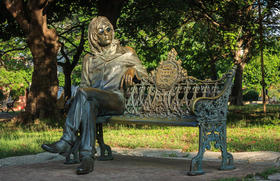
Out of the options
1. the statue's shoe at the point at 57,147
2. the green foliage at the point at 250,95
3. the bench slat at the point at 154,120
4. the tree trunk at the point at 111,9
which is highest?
the tree trunk at the point at 111,9

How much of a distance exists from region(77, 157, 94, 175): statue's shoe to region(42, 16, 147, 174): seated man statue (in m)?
0.21

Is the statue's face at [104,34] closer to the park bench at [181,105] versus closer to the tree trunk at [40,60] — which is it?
the park bench at [181,105]

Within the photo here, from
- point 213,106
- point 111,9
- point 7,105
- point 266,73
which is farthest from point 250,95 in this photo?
point 213,106

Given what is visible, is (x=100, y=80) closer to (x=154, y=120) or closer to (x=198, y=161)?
(x=154, y=120)

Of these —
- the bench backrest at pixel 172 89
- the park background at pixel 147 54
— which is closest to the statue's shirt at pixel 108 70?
the bench backrest at pixel 172 89

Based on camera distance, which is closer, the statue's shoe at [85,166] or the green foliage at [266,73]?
the statue's shoe at [85,166]

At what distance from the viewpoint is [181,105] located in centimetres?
568

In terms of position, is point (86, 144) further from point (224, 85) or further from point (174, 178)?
point (224, 85)

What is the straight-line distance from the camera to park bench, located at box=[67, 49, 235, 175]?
5.13m

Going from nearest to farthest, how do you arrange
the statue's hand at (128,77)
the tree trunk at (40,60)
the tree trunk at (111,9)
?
the statue's hand at (128,77)
the tree trunk at (40,60)
the tree trunk at (111,9)

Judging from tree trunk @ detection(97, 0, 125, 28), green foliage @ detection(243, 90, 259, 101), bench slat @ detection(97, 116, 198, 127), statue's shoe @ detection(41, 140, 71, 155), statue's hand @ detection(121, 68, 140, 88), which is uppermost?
tree trunk @ detection(97, 0, 125, 28)

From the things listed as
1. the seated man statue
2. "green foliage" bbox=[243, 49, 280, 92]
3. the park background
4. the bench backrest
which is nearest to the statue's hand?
the seated man statue

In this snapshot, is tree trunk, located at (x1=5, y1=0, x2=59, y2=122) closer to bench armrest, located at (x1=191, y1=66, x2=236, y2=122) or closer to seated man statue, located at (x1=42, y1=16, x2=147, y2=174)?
seated man statue, located at (x1=42, y1=16, x2=147, y2=174)

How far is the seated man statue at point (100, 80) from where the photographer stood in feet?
17.0
